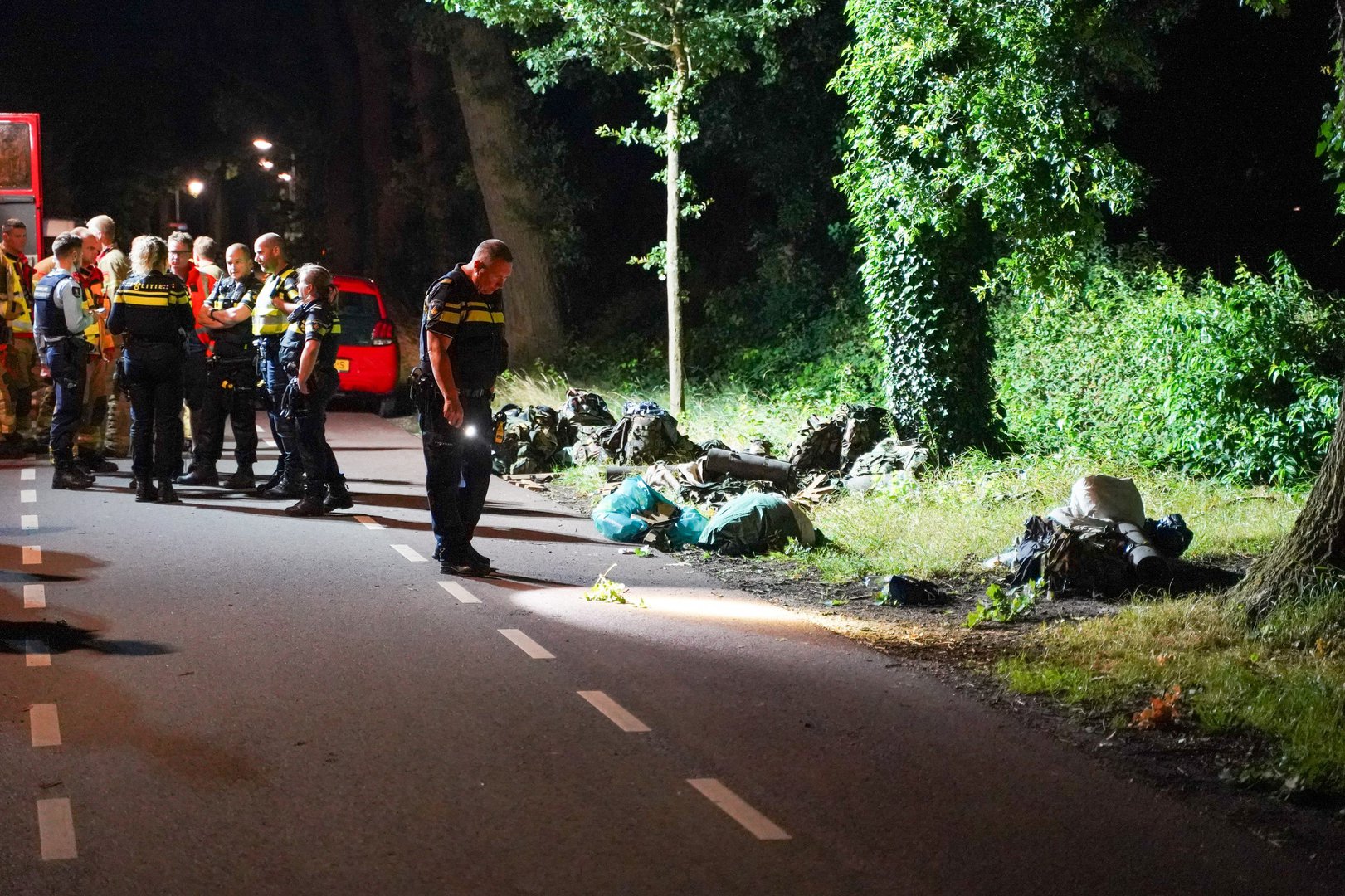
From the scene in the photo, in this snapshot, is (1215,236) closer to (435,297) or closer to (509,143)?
(509,143)

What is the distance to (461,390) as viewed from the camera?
9.31 m

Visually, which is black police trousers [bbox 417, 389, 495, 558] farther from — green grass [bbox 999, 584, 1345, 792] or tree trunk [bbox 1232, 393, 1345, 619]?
tree trunk [bbox 1232, 393, 1345, 619]

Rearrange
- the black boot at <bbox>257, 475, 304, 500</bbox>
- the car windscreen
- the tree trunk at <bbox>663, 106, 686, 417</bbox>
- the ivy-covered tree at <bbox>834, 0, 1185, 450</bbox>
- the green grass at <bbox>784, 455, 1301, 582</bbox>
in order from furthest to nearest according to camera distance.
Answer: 1. the car windscreen
2. the tree trunk at <bbox>663, 106, 686, 417</bbox>
3. the ivy-covered tree at <bbox>834, 0, 1185, 450</bbox>
4. the black boot at <bbox>257, 475, 304, 500</bbox>
5. the green grass at <bbox>784, 455, 1301, 582</bbox>

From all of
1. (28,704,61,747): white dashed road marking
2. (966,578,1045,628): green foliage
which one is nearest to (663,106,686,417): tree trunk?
(966,578,1045,628): green foliage

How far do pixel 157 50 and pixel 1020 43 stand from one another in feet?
112

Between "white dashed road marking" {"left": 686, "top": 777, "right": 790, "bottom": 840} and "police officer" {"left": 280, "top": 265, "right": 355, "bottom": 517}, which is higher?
"police officer" {"left": 280, "top": 265, "right": 355, "bottom": 517}

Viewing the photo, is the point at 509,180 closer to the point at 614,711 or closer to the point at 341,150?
the point at 341,150

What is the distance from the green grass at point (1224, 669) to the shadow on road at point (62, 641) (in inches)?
170

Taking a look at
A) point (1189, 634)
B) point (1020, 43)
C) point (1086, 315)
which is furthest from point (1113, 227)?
point (1189, 634)

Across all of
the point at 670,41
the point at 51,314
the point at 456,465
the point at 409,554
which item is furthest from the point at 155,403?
the point at 670,41

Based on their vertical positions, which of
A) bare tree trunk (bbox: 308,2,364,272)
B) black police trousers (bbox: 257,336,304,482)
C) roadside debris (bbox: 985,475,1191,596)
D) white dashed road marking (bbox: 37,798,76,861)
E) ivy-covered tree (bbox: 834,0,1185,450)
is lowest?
white dashed road marking (bbox: 37,798,76,861)

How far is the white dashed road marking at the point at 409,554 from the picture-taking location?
9969 mm

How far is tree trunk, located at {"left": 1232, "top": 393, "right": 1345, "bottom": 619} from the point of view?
8031 mm

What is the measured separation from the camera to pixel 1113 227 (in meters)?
23.2
